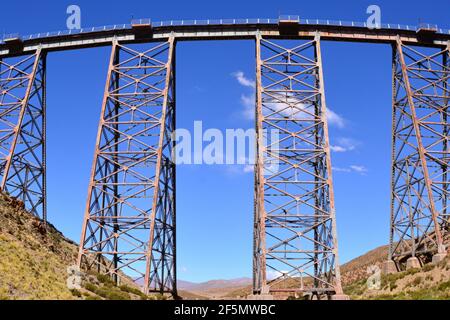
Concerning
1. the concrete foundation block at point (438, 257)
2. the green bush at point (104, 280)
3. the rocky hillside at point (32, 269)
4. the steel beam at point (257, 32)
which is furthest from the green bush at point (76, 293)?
the concrete foundation block at point (438, 257)

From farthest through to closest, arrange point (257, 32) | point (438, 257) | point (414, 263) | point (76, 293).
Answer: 1. point (257, 32)
2. point (414, 263)
3. point (438, 257)
4. point (76, 293)

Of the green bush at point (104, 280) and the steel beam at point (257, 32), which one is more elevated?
the steel beam at point (257, 32)

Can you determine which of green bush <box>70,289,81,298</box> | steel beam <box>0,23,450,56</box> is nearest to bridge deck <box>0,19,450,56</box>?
steel beam <box>0,23,450,56</box>

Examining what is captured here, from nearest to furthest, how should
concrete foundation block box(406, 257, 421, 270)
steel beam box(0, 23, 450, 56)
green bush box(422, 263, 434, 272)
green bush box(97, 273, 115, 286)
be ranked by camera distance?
green bush box(97, 273, 115, 286) < green bush box(422, 263, 434, 272) < concrete foundation block box(406, 257, 421, 270) < steel beam box(0, 23, 450, 56)

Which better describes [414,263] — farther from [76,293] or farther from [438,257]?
[76,293]

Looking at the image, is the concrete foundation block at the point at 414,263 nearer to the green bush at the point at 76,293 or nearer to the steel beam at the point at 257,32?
the steel beam at the point at 257,32

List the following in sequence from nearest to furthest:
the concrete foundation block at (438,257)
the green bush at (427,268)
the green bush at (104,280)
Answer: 1. the green bush at (104,280)
2. the green bush at (427,268)
3. the concrete foundation block at (438,257)

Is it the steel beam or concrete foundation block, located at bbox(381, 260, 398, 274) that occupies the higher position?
the steel beam

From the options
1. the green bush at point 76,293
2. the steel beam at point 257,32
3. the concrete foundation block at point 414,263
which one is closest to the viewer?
the green bush at point 76,293

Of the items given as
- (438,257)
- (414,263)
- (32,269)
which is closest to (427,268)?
(438,257)

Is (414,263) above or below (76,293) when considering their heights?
above

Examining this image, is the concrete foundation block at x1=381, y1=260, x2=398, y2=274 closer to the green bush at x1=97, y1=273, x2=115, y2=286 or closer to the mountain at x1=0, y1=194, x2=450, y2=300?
the mountain at x1=0, y1=194, x2=450, y2=300

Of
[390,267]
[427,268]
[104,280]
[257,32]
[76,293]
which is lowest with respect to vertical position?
[76,293]

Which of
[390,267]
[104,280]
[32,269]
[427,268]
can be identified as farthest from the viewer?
[390,267]
